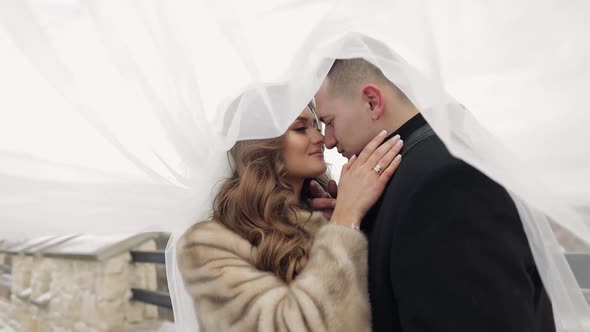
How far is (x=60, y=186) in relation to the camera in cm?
122

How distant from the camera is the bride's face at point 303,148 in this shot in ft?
4.22

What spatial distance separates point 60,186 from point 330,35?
0.87 meters

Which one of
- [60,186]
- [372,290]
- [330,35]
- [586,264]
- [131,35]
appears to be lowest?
[586,264]

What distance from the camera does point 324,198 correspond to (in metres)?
1.39

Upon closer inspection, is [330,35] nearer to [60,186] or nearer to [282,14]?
[282,14]

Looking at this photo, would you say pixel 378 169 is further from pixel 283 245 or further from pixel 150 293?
pixel 150 293

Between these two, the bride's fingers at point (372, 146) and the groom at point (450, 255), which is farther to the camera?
the bride's fingers at point (372, 146)

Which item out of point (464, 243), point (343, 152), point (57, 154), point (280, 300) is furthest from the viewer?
point (57, 154)

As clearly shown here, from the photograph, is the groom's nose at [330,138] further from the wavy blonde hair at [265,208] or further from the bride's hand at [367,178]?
the wavy blonde hair at [265,208]

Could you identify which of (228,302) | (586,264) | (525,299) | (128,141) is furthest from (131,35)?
(586,264)

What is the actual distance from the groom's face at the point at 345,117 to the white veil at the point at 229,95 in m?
0.17

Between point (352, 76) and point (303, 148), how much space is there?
14.2 inches

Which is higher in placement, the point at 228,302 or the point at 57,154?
the point at 57,154

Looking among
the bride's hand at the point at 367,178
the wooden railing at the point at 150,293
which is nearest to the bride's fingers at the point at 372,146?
the bride's hand at the point at 367,178
